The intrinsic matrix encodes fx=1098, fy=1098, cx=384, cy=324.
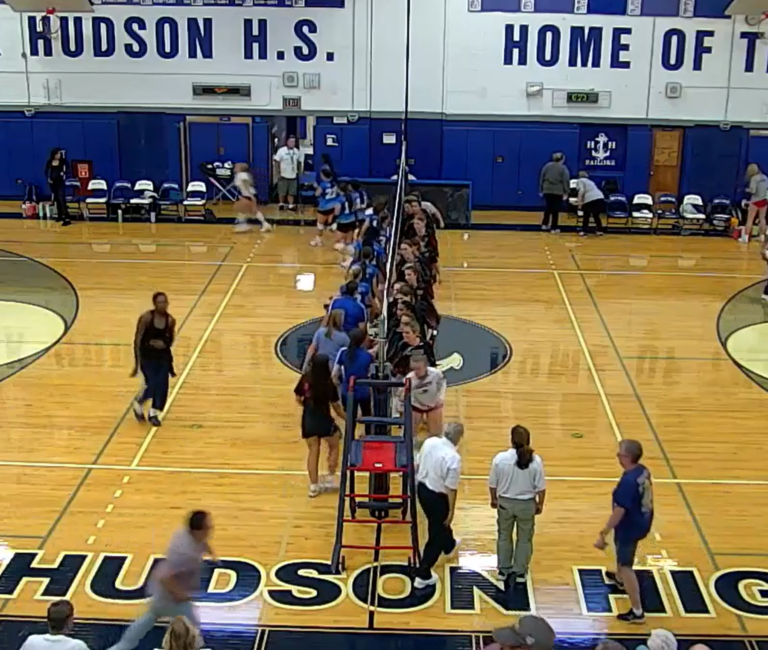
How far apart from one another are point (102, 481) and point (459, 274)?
9.31 m

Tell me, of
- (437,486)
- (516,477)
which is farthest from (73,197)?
(516,477)

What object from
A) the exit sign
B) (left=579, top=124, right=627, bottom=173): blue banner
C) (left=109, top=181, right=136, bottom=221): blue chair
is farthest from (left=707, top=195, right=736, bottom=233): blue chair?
(left=109, top=181, right=136, bottom=221): blue chair

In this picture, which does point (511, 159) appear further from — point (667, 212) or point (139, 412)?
point (139, 412)

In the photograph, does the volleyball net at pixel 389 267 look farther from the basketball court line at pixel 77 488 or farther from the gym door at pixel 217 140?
the gym door at pixel 217 140

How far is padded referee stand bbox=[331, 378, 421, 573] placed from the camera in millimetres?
9000

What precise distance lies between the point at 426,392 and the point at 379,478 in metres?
1.07

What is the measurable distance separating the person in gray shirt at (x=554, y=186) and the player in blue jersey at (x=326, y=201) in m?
4.31

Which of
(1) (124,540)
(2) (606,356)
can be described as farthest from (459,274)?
(1) (124,540)

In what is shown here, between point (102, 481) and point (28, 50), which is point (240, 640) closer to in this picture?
point (102, 481)

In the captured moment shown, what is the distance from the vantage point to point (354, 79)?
23.3 meters

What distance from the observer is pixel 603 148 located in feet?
77.2

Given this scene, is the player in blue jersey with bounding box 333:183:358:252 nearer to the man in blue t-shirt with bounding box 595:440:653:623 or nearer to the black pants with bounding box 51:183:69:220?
the black pants with bounding box 51:183:69:220

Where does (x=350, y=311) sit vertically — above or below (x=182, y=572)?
above

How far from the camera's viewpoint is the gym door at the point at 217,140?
23.5 meters
